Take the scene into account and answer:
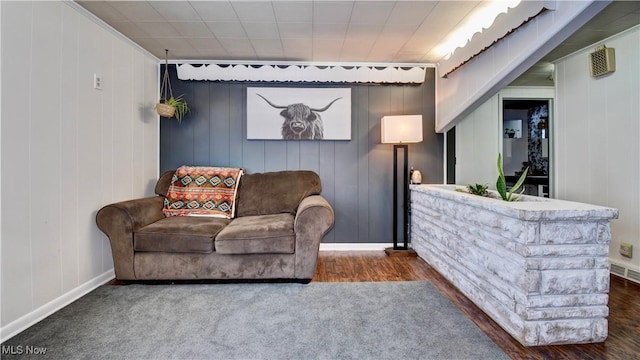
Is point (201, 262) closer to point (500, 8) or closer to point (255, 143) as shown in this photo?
point (255, 143)

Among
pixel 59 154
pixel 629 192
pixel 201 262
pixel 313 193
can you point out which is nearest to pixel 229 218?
pixel 201 262

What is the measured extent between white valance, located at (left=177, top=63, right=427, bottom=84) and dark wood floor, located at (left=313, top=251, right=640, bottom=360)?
77.9 inches

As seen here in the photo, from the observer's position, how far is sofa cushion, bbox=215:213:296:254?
2.16 metres

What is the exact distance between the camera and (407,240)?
3.20m

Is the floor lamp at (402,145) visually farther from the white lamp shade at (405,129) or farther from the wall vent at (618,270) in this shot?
the wall vent at (618,270)

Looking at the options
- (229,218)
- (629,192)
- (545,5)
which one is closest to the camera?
(545,5)

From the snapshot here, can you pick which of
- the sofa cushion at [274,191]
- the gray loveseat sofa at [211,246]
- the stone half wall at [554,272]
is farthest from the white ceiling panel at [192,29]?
the stone half wall at [554,272]

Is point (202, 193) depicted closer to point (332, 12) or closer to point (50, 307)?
point (50, 307)

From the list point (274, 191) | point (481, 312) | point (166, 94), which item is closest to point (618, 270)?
point (481, 312)

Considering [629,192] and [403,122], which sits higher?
[403,122]

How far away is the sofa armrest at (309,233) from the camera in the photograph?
2213 millimetres

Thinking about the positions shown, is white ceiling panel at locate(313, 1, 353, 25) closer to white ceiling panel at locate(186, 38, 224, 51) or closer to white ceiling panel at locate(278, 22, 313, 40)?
white ceiling panel at locate(278, 22, 313, 40)

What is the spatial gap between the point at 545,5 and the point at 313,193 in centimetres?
219

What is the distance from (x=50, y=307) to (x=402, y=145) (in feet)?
10.4
